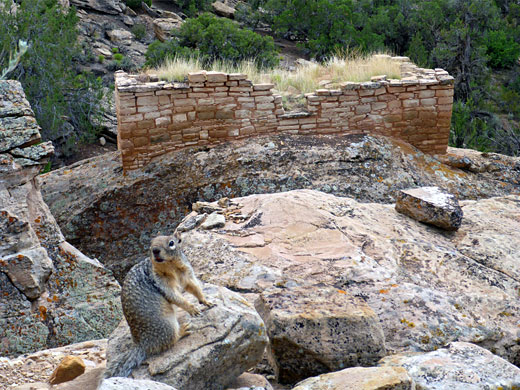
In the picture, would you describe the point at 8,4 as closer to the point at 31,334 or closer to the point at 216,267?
the point at 31,334

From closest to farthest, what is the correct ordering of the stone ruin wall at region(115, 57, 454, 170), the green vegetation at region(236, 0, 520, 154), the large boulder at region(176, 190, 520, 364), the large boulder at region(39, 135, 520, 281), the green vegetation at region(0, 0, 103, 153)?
the large boulder at region(176, 190, 520, 364) → the large boulder at region(39, 135, 520, 281) → the stone ruin wall at region(115, 57, 454, 170) → the green vegetation at region(0, 0, 103, 153) → the green vegetation at region(236, 0, 520, 154)

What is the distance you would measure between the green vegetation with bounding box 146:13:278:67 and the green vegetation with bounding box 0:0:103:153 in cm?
228

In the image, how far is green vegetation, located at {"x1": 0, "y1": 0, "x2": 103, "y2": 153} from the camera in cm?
1374

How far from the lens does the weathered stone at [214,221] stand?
5855 millimetres

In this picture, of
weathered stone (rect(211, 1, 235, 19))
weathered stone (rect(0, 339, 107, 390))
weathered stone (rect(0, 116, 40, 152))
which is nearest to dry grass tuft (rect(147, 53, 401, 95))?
weathered stone (rect(0, 116, 40, 152))

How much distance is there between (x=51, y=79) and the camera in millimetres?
14297

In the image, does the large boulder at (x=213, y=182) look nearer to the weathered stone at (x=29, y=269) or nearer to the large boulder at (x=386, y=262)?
the weathered stone at (x=29, y=269)

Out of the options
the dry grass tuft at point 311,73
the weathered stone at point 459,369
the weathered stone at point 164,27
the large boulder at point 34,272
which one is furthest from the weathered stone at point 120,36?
the weathered stone at point 459,369

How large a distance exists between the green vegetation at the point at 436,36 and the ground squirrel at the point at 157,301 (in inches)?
582

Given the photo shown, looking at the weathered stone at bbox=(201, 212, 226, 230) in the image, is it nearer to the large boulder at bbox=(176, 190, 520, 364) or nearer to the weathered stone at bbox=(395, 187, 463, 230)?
the large boulder at bbox=(176, 190, 520, 364)

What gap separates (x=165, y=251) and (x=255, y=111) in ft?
23.3

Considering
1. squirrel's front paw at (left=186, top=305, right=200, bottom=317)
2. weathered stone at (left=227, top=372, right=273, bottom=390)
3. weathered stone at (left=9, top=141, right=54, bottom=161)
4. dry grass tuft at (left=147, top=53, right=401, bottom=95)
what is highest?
dry grass tuft at (left=147, top=53, right=401, bottom=95)

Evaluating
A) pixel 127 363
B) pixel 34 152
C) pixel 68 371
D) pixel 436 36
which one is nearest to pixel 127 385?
pixel 127 363

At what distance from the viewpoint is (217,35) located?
16266 mm
